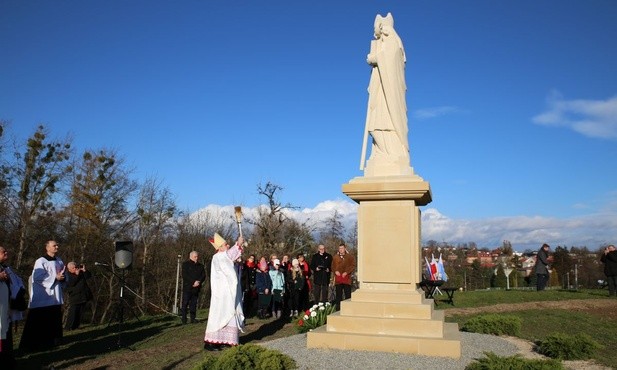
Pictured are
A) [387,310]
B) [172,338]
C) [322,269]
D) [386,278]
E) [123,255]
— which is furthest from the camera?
[322,269]

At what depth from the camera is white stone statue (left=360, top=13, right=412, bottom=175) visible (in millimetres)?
8539

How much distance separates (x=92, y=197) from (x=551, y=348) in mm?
23287

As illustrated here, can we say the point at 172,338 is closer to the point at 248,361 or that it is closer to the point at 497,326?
the point at 248,361

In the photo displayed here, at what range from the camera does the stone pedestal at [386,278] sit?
23.8 feet

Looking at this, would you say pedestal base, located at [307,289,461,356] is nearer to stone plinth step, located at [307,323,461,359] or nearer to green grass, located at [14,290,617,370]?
stone plinth step, located at [307,323,461,359]

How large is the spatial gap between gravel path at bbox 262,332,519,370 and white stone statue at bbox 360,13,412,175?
3.00m

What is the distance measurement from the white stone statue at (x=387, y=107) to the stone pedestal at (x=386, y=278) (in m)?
0.49

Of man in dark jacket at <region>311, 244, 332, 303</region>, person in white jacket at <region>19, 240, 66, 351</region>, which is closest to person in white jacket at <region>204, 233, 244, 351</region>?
person in white jacket at <region>19, 240, 66, 351</region>

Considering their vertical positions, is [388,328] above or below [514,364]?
above

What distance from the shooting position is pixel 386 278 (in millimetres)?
7906

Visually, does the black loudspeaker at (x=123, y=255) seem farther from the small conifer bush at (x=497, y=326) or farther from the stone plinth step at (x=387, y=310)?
the small conifer bush at (x=497, y=326)

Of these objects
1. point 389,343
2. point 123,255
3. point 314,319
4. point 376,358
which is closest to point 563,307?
point 314,319

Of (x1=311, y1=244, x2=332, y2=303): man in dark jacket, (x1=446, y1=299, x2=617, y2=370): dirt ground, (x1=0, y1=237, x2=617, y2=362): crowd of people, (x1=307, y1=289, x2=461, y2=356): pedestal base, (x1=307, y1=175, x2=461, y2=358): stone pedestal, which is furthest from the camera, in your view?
(x1=311, y1=244, x2=332, y2=303): man in dark jacket

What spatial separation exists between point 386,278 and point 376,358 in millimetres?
1568
